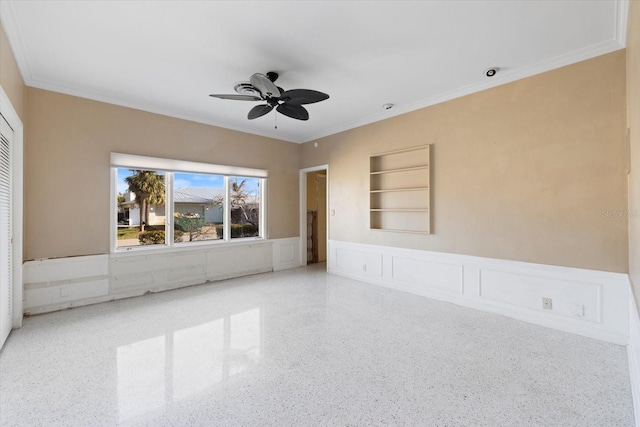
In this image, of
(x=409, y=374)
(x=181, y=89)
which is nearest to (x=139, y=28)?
(x=181, y=89)

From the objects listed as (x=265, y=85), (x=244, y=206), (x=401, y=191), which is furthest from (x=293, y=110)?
(x=244, y=206)

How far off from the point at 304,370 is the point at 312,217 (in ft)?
15.5

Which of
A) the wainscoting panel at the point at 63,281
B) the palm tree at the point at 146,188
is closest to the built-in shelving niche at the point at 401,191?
the palm tree at the point at 146,188

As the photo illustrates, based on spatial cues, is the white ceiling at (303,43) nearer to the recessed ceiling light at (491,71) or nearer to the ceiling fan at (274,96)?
the recessed ceiling light at (491,71)

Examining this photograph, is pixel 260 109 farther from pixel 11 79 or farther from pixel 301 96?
pixel 11 79

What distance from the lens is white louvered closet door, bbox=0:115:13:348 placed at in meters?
2.63

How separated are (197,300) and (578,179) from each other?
15.8ft

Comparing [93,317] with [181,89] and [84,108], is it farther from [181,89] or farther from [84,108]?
[181,89]

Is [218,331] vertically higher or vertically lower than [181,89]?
lower

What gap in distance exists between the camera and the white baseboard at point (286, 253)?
19.6 feet

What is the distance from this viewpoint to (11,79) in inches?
108

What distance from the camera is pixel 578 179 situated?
2939mm

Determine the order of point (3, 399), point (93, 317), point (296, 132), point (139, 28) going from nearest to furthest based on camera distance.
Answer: point (3, 399), point (139, 28), point (93, 317), point (296, 132)

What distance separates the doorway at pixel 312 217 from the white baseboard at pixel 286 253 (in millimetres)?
149
